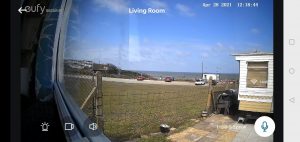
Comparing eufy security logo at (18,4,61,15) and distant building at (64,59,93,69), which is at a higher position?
eufy security logo at (18,4,61,15)

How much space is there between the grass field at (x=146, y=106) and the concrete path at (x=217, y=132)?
0.08 ft

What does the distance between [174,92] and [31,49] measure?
38 centimetres

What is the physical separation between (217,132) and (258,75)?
0.54ft

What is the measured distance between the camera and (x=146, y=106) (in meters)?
0.93

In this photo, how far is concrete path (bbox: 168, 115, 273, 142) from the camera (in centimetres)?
92

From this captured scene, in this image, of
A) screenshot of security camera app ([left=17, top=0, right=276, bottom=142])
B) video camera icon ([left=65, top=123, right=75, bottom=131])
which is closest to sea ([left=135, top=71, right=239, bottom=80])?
screenshot of security camera app ([left=17, top=0, right=276, bottom=142])

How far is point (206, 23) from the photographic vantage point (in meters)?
0.92

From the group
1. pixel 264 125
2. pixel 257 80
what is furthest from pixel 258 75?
pixel 264 125

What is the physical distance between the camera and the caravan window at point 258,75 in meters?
0.90

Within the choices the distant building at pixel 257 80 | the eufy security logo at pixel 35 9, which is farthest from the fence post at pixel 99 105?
the distant building at pixel 257 80

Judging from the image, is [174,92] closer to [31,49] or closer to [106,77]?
[106,77]

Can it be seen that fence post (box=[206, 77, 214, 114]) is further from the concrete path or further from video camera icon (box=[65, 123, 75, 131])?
video camera icon (box=[65, 123, 75, 131])

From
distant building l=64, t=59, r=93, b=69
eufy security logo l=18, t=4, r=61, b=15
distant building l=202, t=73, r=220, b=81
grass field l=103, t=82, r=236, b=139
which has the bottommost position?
grass field l=103, t=82, r=236, b=139
